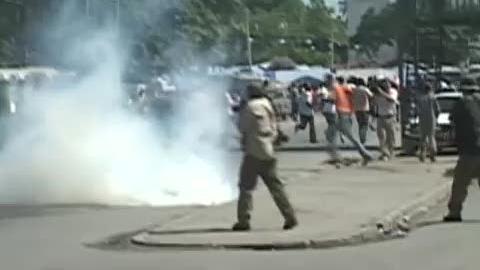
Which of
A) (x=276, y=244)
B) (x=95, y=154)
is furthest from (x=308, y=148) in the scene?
(x=276, y=244)

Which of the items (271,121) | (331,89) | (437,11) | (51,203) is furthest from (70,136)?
(437,11)

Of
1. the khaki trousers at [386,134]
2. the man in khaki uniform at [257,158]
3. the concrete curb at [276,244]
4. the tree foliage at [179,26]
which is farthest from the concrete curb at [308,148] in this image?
the concrete curb at [276,244]

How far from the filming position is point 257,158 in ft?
49.3

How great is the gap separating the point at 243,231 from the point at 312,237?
3.05 ft

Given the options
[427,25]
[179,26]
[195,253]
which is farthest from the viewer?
[427,25]

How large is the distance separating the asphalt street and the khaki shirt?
158 cm

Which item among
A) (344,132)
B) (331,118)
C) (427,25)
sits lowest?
(344,132)

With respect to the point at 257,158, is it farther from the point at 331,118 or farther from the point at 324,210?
the point at 331,118

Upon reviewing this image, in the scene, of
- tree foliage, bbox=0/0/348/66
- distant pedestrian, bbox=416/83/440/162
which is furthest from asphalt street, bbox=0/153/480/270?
distant pedestrian, bbox=416/83/440/162

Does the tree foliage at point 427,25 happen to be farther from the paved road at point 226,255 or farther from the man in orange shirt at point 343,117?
the paved road at point 226,255

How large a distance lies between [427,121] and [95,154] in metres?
8.27

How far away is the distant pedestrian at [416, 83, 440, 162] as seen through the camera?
85.9ft

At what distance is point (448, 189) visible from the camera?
20.9 m

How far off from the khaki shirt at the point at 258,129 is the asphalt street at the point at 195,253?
158 centimetres
